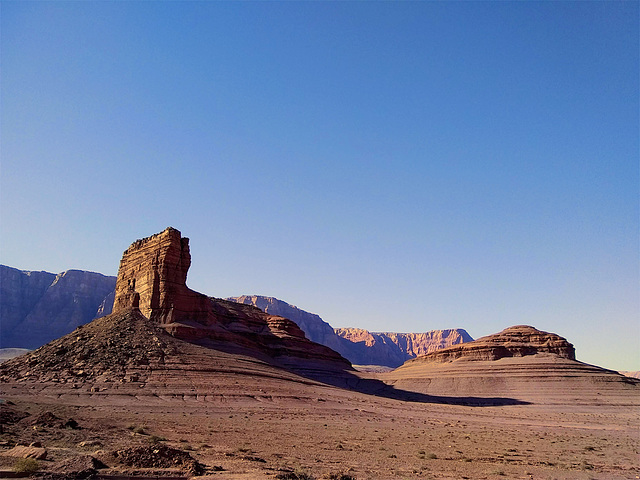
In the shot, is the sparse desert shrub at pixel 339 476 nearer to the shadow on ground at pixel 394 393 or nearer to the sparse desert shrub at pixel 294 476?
the sparse desert shrub at pixel 294 476

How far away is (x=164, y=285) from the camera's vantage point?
57844 millimetres

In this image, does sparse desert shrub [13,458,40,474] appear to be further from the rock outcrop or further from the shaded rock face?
the shaded rock face

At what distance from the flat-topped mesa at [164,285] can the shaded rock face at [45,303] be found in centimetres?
11210

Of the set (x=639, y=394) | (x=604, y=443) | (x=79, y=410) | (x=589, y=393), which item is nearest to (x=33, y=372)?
(x=79, y=410)

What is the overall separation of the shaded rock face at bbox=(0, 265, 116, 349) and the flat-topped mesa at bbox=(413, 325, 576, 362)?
12412 cm

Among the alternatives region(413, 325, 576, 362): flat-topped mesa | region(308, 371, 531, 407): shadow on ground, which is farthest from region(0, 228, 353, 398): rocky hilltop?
region(413, 325, 576, 362): flat-topped mesa

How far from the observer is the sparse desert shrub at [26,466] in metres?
12.0

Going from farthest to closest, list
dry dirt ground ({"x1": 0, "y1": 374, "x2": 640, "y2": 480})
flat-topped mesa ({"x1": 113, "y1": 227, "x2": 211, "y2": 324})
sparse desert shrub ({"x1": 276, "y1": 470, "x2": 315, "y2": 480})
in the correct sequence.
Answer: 1. flat-topped mesa ({"x1": 113, "y1": 227, "x2": 211, "y2": 324})
2. dry dirt ground ({"x1": 0, "y1": 374, "x2": 640, "y2": 480})
3. sparse desert shrub ({"x1": 276, "y1": 470, "x2": 315, "y2": 480})

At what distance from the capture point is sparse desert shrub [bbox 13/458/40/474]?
1201 cm

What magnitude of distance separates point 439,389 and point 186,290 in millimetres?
43896

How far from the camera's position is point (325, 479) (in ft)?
44.8

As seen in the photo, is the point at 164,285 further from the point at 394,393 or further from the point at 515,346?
the point at 515,346

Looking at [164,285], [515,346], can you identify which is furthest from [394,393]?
[164,285]

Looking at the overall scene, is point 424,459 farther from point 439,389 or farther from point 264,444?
point 439,389
